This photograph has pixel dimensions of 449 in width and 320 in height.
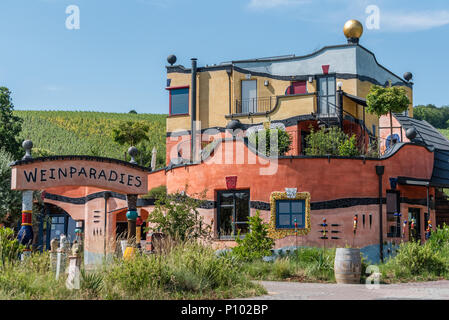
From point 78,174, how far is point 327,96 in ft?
49.4

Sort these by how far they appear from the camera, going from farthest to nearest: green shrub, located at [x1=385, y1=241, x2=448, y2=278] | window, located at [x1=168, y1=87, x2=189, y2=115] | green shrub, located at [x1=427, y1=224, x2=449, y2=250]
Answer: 1. window, located at [x1=168, y1=87, x2=189, y2=115]
2. green shrub, located at [x1=427, y1=224, x2=449, y2=250]
3. green shrub, located at [x1=385, y1=241, x2=448, y2=278]

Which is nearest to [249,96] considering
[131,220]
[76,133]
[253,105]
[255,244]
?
[253,105]

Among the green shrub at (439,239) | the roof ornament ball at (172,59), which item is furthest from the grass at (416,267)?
the roof ornament ball at (172,59)

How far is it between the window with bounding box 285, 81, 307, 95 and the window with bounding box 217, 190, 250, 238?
425 inches

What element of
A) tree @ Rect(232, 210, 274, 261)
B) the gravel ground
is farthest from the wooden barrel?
tree @ Rect(232, 210, 274, 261)

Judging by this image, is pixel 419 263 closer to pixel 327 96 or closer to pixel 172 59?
pixel 327 96

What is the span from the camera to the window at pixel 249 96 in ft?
103

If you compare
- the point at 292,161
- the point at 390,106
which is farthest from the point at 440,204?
the point at 292,161

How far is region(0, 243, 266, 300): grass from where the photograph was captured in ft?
37.1

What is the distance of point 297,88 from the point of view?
103ft

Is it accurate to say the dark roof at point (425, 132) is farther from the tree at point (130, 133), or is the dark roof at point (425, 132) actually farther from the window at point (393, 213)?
the tree at point (130, 133)

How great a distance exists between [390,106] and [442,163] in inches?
127

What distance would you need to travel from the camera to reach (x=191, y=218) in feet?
67.3

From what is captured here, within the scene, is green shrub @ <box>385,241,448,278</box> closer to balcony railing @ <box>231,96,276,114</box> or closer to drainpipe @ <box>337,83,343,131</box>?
drainpipe @ <box>337,83,343,131</box>
